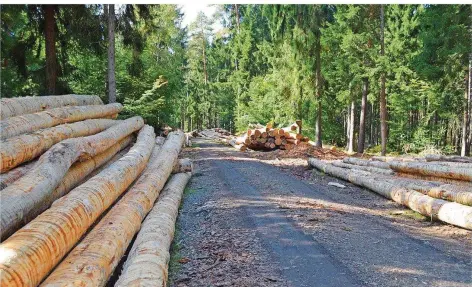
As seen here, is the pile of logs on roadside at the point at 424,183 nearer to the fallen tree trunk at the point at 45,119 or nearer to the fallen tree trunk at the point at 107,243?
the fallen tree trunk at the point at 107,243

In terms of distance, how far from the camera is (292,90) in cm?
2184

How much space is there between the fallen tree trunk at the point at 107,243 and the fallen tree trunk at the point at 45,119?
2.16 metres

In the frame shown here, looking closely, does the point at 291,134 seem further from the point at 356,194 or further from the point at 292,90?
the point at 356,194

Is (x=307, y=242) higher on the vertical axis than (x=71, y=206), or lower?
lower

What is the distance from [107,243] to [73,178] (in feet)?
8.14

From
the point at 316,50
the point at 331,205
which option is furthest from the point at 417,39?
the point at 331,205

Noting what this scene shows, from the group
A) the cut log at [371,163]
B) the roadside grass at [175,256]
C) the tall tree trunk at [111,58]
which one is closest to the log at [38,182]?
the roadside grass at [175,256]

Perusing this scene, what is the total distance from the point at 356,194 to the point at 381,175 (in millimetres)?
1881

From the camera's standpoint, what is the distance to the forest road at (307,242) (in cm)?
439

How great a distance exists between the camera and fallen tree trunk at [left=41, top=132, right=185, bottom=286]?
3430 millimetres

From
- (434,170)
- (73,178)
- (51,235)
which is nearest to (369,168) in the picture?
(434,170)

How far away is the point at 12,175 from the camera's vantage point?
17.2 ft

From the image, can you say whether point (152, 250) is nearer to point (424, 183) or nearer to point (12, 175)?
point (12, 175)

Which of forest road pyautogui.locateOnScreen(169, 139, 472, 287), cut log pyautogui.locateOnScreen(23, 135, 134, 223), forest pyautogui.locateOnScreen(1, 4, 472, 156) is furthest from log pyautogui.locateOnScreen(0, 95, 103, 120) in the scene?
forest pyautogui.locateOnScreen(1, 4, 472, 156)
